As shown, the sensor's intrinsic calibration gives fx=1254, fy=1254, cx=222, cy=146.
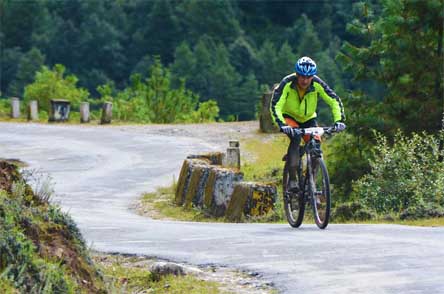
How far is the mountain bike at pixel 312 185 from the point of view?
1295 centimetres

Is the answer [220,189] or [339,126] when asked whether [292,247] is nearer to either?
[339,126]

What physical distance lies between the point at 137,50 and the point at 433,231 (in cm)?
11026

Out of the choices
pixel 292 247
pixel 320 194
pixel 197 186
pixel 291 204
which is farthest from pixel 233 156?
pixel 292 247

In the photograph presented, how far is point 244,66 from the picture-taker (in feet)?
385

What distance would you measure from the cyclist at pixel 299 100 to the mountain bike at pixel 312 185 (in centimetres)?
16

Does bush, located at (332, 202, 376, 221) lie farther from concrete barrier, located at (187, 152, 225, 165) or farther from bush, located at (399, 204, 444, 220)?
concrete barrier, located at (187, 152, 225, 165)

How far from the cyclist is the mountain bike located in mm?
155

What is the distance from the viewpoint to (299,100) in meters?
13.3

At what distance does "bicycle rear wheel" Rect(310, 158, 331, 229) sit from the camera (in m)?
12.8

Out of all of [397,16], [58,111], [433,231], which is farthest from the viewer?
[58,111]

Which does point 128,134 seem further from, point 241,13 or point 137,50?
point 241,13

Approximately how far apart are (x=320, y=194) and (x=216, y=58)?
323 ft

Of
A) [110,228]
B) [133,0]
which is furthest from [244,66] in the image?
[110,228]

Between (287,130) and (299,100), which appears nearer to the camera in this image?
(287,130)
